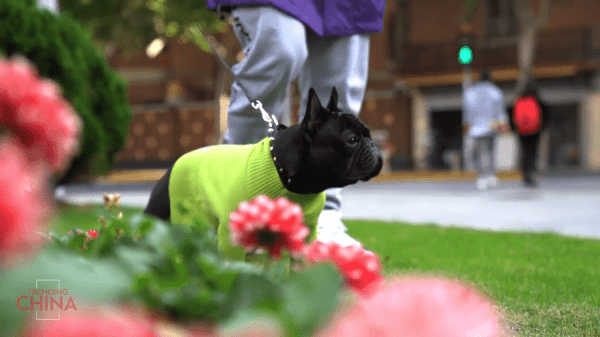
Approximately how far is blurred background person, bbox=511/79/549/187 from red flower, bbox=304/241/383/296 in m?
8.69

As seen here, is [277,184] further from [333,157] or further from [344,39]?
[344,39]

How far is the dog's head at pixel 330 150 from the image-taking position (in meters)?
1.85

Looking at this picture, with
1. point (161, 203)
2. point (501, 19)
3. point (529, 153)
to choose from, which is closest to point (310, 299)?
point (161, 203)

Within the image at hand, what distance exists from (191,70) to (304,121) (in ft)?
70.0

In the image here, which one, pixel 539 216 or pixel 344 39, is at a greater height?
pixel 344 39

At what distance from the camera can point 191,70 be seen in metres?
22.3

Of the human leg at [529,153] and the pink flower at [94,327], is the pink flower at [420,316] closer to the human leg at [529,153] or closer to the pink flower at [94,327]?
the pink flower at [94,327]

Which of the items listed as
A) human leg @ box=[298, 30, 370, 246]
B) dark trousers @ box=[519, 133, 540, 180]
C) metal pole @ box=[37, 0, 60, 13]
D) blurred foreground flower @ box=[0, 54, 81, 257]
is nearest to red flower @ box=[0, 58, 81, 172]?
blurred foreground flower @ box=[0, 54, 81, 257]

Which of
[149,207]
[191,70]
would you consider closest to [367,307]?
[149,207]

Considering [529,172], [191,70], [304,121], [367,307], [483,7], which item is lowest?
[529,172]

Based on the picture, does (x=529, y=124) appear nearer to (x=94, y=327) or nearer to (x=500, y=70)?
(x=94, y=327)

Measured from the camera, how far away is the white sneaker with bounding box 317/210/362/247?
7.13ft

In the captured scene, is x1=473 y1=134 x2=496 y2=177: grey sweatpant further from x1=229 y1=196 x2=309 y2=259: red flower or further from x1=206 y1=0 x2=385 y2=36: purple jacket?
x1=229 y1=196 x2=309 y2=259: red flower

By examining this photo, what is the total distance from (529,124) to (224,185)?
315 inches
